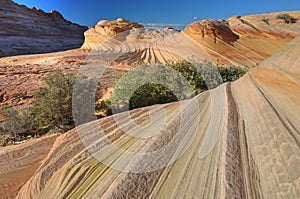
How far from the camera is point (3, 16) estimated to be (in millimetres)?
29719

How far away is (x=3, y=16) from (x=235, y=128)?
114 ft

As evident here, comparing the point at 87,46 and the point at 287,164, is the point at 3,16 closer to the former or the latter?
the point at 87,46

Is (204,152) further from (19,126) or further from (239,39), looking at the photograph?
(239,39)

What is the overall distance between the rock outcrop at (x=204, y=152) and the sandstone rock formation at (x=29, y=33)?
25.0 m

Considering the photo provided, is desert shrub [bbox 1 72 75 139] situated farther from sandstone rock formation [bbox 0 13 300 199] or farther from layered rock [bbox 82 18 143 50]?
layered rock [bbox 82 18 143 50]

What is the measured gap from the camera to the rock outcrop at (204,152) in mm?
1384

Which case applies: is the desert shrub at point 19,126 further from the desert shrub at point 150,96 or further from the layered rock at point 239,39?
the layered rock at point 239,39

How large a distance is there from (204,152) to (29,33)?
1247 inches

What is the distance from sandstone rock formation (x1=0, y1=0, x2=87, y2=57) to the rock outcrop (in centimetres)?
2504

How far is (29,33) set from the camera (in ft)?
94.6

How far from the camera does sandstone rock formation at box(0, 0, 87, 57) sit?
82.7 ft

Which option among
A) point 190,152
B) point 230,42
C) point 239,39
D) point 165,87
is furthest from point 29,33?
point 190,152

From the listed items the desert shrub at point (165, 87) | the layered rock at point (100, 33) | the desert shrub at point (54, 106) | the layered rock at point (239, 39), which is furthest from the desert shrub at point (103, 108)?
the layered rock at point (100, 33)

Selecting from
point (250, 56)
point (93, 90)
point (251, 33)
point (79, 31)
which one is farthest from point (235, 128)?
point (79, 31)
